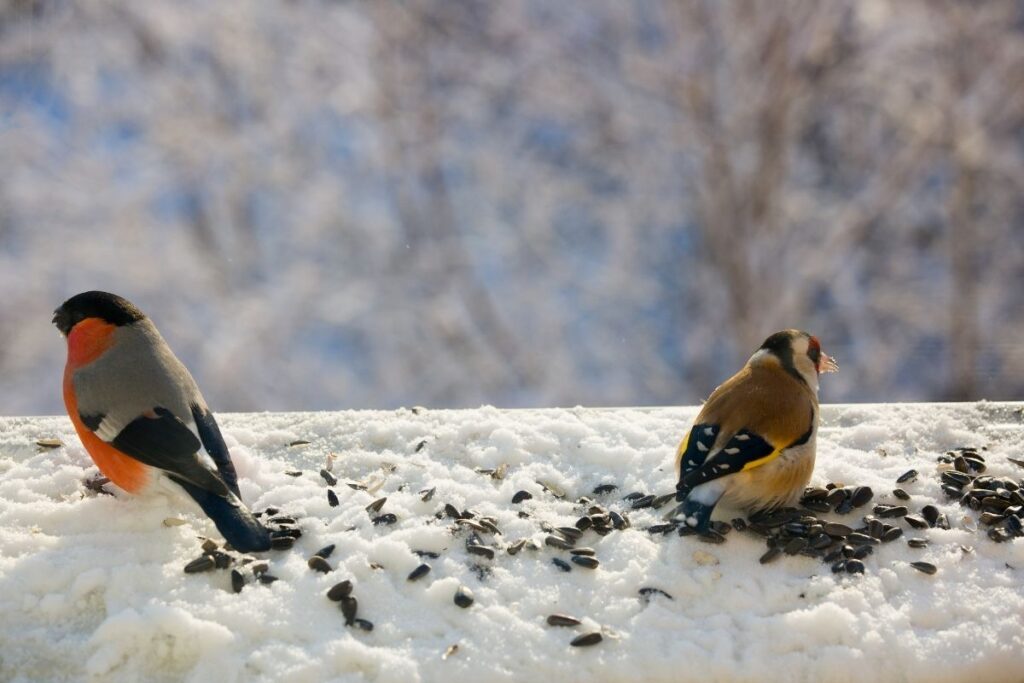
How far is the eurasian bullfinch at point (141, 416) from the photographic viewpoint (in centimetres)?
229

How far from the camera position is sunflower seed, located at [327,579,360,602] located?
2.16 meters

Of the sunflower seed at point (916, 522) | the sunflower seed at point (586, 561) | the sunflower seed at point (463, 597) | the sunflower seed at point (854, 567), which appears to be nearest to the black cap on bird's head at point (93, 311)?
the sunflower seed at point (463, 597)

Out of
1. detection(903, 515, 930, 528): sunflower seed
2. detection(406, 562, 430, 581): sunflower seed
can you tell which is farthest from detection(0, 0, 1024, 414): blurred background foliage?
detection(406, 562, 430, 581): sunflower seed

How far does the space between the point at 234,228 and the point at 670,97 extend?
12.0ft

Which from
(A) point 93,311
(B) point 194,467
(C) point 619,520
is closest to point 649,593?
(C) point 619,520

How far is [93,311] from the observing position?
2732 mm

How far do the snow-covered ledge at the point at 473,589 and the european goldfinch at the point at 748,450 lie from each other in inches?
4.2

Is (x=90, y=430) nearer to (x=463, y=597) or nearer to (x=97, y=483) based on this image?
(x=97, y=483)

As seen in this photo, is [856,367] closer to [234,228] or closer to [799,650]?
[234,228]

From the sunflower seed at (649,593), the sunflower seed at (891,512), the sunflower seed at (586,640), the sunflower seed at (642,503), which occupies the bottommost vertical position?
the sunflower seed at (586,640)

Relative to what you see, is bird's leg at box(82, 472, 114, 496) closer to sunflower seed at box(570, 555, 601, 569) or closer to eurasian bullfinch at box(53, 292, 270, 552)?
eurasian bullfinch at box(53, 292, 270, 552)

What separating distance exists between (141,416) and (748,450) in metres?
1.39

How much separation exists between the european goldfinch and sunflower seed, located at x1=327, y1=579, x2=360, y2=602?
2.56ft

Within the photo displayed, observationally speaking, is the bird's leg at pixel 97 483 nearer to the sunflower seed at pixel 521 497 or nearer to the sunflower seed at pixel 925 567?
the sunflower seed at pixel 521 497
